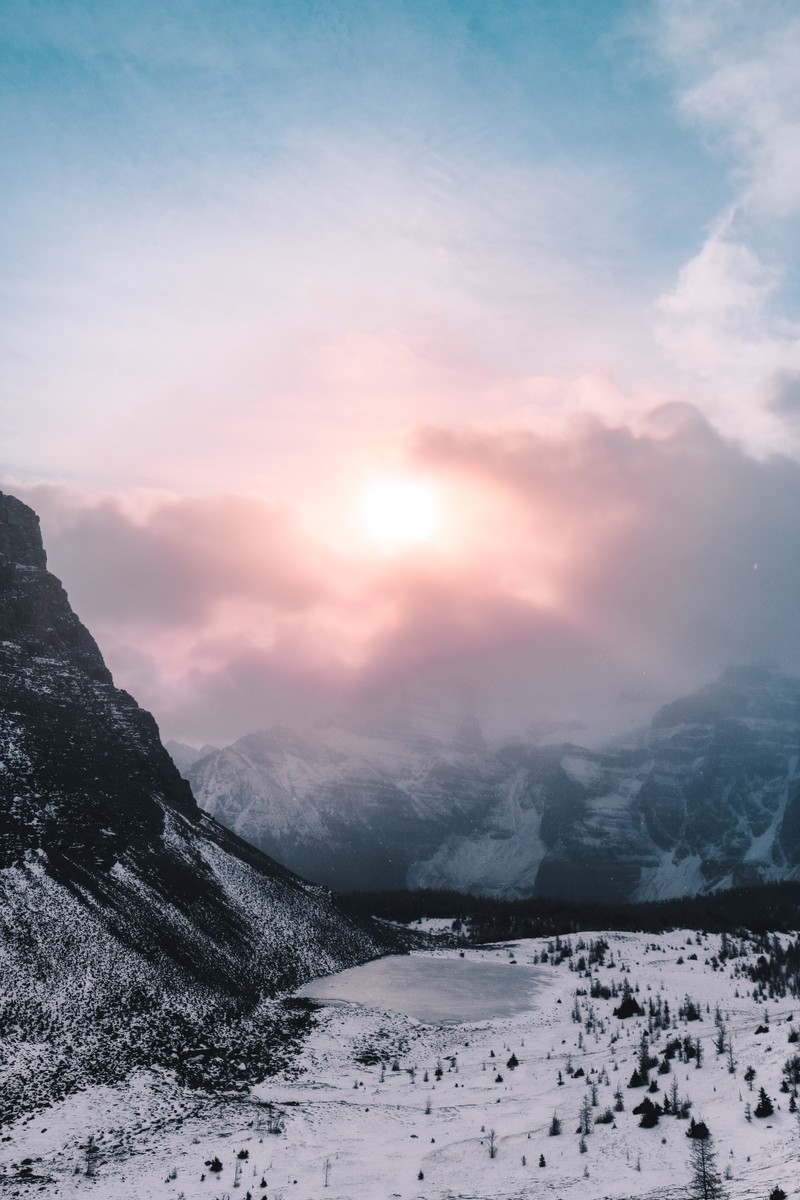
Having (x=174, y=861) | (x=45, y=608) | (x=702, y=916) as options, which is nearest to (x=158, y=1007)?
(x=174, y=861)

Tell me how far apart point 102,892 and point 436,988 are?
98.7 feet

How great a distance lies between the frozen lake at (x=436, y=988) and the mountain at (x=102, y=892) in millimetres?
3995

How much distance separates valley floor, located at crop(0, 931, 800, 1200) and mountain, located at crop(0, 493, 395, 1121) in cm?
548

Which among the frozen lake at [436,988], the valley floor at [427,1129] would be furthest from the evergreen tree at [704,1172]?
the frozen lake at [436,988]

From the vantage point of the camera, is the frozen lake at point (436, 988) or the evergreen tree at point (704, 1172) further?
the frozen lake at point (436, 988)

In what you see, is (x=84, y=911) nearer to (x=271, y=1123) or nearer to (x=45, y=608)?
(x=271, y=1123)

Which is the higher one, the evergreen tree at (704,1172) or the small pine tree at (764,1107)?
the small pine tree at (764,1107)

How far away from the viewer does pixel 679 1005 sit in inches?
2643

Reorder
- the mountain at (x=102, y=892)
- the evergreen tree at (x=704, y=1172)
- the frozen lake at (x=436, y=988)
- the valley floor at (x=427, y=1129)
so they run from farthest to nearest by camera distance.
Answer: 1. the frozen lake at (x=436, y=988)
2. the mountain at (x=102, y=892)
3. the valley floor at (x=427, y=1129)
4. the evergreen tree at (x=704, y=1172)

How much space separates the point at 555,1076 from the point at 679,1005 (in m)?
24.2

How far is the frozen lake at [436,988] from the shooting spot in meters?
68.7

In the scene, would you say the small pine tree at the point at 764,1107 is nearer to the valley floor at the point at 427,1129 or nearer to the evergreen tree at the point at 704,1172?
the valley floor at the point at 427,1129

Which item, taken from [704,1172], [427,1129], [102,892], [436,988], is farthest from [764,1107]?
[102,892]

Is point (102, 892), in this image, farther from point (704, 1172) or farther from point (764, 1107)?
point (704, 1172)
